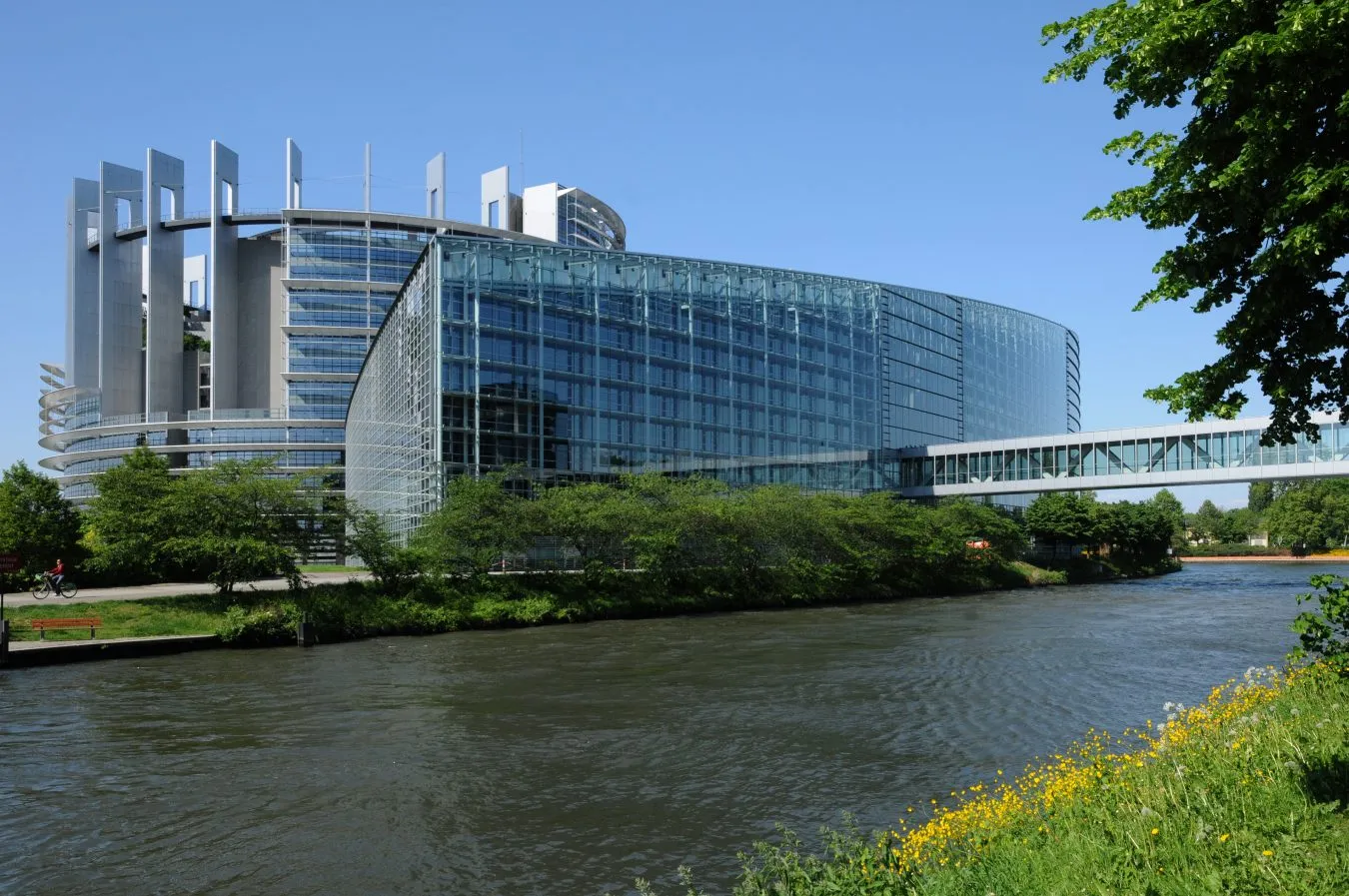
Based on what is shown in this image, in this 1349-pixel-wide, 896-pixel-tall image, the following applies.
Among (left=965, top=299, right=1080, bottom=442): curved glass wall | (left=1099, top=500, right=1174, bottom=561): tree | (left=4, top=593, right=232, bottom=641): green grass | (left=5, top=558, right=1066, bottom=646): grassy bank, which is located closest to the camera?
(left=4, top=593, right=232, bottom=641): green grass

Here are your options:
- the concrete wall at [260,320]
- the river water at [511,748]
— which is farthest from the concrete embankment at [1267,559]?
the concrete wall at [260,320]

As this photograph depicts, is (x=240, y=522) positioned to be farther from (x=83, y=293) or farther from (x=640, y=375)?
(x=83, y=293)

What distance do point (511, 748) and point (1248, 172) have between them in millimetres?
17556

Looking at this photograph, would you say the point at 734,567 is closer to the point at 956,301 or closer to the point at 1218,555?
the point at 956,301

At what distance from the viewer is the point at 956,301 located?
115 m

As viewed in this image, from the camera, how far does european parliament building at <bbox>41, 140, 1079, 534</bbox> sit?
68438 mm

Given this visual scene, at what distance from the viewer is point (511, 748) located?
21109 mm

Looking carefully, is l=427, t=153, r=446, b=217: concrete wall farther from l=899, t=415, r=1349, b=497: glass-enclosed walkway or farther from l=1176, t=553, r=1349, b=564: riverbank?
l=1176, t=553, r=1349, b=564: riverbank

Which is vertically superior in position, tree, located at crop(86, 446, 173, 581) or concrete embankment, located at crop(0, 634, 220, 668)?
tree, located at crop(86, 446, 173, 581)

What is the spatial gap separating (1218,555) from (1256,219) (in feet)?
544

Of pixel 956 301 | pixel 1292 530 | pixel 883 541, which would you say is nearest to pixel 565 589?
pixel 883 541

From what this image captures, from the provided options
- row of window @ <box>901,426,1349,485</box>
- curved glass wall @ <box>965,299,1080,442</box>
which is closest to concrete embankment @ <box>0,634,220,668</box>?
row of window @ <box>901,426,1349,485</box>

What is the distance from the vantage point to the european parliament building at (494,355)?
6844 centimetres

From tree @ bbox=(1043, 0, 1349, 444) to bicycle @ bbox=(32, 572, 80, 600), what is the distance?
49328 millimetres
